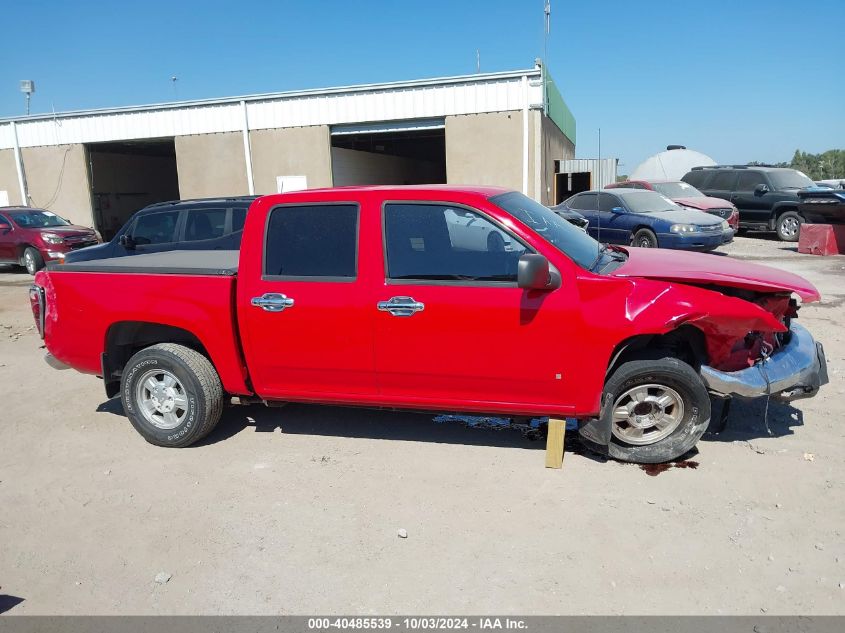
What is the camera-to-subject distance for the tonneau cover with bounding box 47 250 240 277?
456cm

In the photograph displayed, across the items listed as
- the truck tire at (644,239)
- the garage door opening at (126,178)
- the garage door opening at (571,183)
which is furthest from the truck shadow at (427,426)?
the garage door opening at (126,178)

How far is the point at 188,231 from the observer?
30.6 ft

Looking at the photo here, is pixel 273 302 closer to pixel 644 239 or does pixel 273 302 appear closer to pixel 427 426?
pixel 427 426

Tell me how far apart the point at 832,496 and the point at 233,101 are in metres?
20.5

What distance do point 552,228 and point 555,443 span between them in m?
1.49

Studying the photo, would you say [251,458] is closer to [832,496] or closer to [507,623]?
[507,623]

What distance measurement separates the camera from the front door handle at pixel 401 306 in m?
4.09

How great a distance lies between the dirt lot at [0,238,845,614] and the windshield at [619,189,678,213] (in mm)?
8761

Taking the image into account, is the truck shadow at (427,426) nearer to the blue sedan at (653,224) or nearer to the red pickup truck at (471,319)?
the red pickup truck at (471,319)

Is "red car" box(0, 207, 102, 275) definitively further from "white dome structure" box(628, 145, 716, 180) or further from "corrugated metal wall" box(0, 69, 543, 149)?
"white dome structure" box(628, 145, 716, 180)

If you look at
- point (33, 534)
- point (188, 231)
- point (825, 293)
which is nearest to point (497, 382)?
point (33, 534)

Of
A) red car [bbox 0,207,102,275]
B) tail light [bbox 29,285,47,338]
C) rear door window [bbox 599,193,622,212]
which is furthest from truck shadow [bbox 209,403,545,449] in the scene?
red car [bbox 0,207,102,275]

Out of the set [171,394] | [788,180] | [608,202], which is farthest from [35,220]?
[788,180]

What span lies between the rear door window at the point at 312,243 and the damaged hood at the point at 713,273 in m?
1.77
